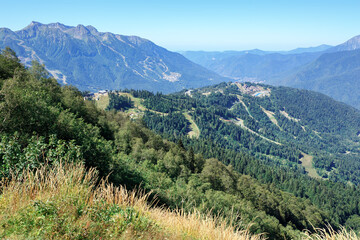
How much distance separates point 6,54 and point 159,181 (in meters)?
46.0

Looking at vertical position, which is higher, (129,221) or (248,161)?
(129,221)

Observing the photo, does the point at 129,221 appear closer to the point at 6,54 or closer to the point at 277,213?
the point at 6,54

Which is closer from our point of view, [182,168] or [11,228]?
[11,228]

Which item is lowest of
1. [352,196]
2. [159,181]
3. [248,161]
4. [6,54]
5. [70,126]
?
[352,196]

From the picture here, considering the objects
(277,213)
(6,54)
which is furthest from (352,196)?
(6,54)

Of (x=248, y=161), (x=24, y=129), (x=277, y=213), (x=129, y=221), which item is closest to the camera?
(x=129, y=221)

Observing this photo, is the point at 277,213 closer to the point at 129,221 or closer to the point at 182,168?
the point at 182,168

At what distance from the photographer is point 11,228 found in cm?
491

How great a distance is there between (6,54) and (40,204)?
54004 millimetres

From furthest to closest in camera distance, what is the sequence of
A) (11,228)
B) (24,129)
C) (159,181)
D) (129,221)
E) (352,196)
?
(352,196) → (159,181) → (24,129) → (129,221) → (11,228)

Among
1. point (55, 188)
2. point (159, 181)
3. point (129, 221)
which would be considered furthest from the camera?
point (159, 181)

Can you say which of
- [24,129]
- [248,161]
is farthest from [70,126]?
[248,161]

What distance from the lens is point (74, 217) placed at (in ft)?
16.6

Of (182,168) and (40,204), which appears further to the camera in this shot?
(182,168)
